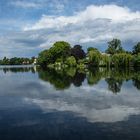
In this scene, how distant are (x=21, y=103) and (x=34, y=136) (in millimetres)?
7851

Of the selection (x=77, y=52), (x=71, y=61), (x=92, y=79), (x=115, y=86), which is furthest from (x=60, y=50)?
(x=115, y=86)

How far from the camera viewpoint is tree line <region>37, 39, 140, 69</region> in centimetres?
8499

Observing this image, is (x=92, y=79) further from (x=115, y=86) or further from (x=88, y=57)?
(x=88, y=57)

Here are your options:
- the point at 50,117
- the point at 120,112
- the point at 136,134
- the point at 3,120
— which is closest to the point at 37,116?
the point at 50,117

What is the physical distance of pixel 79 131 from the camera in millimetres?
10781

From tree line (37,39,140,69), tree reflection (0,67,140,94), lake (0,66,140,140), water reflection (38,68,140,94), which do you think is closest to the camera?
lake (0,66,140,140)

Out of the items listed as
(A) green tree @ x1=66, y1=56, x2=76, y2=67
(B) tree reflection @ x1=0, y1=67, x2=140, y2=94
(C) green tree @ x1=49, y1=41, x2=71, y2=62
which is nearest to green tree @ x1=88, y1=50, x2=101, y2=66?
(A) green tree @ x1=66, y1=56, x2=76, y2=67

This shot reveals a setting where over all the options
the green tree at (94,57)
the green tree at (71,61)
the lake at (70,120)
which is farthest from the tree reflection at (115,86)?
the green tree at (71,61)

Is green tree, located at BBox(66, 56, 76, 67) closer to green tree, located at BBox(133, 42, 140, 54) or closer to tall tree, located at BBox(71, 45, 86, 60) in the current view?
tall tree, located at BBox(71, 45, 86, 60)

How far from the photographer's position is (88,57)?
310ft

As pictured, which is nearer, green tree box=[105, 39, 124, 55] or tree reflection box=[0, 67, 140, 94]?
tree reflection box=[0, 67, 140, 94]

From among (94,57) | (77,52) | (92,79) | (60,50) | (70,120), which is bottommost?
(92,79)

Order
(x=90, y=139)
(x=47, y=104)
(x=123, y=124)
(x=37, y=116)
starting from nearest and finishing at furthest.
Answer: (x=90, y=139), (x=123, y=124), (x=37, y=116), (x=47, y=104)

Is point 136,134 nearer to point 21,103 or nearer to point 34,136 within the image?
point 34,136
